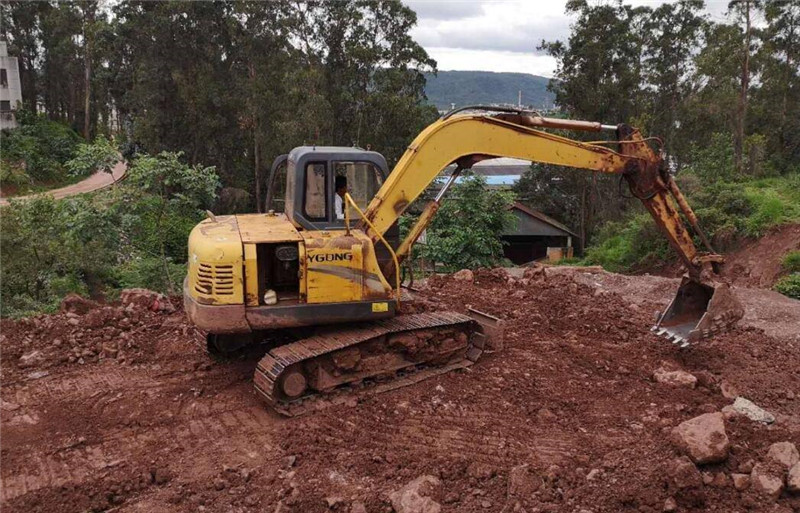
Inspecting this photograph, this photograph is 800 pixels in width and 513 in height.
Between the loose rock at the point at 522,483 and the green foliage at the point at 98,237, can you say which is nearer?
the loose rock at the point at 522,483

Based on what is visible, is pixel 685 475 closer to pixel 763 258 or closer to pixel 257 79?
pixel 763 258

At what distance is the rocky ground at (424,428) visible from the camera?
16.5 ft

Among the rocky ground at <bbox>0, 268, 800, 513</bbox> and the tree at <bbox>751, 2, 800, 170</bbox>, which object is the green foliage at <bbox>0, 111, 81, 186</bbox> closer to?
the rocky ground at <bbox>0, 268, 800, 513</bbox>

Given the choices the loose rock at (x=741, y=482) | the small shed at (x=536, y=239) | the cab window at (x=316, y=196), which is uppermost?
the cab window at (x=316, y=196)

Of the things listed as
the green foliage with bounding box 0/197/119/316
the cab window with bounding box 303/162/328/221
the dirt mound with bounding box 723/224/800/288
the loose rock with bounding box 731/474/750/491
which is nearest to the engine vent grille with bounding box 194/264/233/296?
the cab window with bounding box 303/162/328/221

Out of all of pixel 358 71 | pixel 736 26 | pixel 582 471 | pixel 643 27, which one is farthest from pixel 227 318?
pixel 643 27

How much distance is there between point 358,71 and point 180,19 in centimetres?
825

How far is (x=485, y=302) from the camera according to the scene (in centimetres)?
1022

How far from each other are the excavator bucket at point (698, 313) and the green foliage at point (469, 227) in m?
8.96

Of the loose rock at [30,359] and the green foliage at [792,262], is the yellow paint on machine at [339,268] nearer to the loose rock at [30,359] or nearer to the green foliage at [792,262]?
the loose rock at [30,359]

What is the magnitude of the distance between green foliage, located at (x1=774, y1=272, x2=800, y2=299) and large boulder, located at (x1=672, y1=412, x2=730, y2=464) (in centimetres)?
831

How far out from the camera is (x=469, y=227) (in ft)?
56.4

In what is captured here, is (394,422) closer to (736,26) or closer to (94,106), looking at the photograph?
(736,26)

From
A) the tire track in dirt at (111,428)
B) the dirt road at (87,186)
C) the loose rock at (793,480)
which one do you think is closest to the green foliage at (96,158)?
the tire track in dirt at (111,428)
